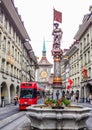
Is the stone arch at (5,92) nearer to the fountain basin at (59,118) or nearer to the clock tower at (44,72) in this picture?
the fountain basin at (59,118)

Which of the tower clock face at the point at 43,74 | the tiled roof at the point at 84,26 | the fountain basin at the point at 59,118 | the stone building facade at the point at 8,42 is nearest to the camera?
the fountain basin at the point at 59,118

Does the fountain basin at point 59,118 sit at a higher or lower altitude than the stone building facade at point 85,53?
lower

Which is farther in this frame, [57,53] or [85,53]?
[85,53]

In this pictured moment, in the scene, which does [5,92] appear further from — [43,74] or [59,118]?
[43,74]

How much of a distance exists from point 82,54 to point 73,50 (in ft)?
42.0

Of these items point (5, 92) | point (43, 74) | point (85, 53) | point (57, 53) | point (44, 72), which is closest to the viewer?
point (57, 53)

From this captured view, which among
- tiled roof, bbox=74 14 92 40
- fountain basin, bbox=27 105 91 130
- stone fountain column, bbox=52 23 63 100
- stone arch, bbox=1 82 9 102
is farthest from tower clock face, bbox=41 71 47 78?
fountain basin, bbox=27 105 91 130

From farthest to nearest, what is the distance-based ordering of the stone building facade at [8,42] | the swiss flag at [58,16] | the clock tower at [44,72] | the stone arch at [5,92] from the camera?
1. the clock tower at [44,72]
2. the stone arch at [5,92]
3. the stone building facade at [8,42]
4. the swiss flag at [58,16]

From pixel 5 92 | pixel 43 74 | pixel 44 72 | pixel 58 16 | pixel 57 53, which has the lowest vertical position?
pixel 5 92

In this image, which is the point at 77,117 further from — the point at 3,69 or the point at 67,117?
the point at 3,69

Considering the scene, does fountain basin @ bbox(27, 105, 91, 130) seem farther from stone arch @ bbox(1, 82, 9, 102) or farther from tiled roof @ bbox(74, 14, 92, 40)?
tiled roof @ bbox(74, 14, 92, 40)

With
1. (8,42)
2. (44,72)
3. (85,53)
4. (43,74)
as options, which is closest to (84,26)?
(85,53)

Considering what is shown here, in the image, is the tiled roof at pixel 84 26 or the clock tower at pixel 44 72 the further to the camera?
the clock tower at pixel 44 72

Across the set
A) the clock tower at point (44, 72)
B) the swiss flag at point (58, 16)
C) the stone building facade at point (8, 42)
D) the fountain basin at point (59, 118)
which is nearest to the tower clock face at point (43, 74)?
the clock tower at point (44, 72)
